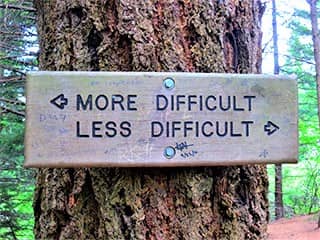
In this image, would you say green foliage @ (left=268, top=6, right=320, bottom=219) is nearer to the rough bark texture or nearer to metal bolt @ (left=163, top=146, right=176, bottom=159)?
the rough bark texture

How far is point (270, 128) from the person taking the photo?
104 cm

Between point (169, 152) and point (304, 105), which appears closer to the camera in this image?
point (169, 152)

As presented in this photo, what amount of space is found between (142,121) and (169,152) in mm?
81

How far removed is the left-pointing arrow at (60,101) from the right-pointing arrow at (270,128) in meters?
0.41

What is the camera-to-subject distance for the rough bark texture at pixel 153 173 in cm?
101

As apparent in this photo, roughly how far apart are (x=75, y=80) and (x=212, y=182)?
344 mm

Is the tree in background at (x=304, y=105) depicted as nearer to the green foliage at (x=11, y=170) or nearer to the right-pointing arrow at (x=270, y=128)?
the green foliage at (x=11, y=170)

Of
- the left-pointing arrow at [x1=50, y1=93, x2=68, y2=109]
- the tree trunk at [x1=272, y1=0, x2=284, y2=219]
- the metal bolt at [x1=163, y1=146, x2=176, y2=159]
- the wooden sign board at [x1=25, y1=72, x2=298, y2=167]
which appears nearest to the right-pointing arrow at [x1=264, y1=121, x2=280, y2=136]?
the wooden sign board at [x1=25, y1=72, x2=298, y2=167]

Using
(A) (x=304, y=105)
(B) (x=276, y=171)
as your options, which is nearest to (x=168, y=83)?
(B) (x=276, y=171)

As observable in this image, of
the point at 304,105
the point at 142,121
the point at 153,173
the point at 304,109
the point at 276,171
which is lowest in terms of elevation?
the point at 153,173

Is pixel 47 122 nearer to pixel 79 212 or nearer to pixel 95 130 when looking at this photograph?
pixel 95 130

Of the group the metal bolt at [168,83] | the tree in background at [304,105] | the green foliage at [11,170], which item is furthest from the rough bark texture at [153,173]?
the tree in background at [304,105]

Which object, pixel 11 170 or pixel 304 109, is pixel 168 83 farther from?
pixel 304 109

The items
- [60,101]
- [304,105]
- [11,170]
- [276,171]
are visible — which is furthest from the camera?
[304,105]
